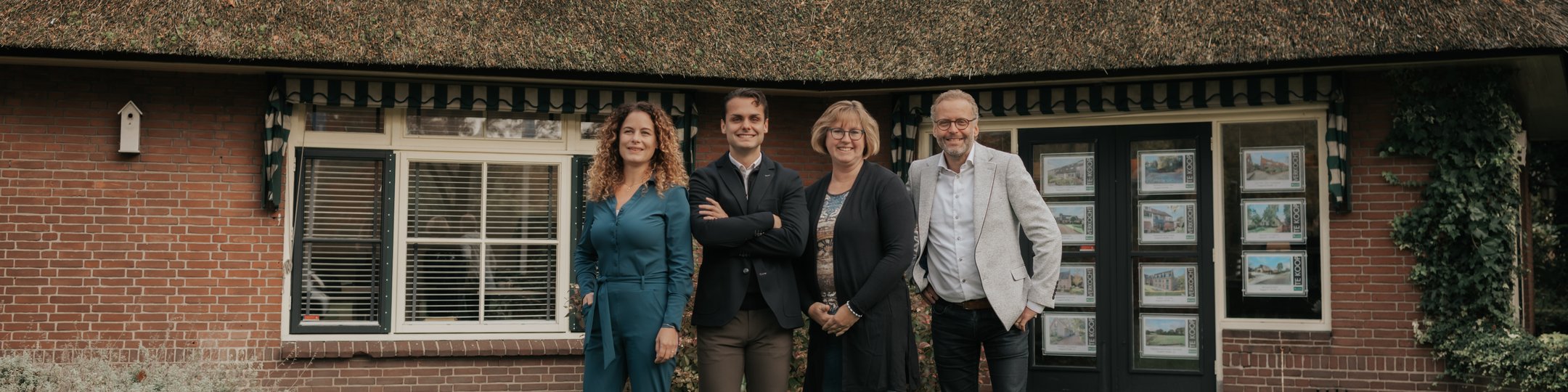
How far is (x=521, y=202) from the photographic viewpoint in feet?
26.6

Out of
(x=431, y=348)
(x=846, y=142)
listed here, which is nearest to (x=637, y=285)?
(x=846, y=142)

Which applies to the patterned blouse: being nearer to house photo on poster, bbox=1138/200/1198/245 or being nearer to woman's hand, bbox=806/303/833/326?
woman's hand, bbox=806/303/833/326

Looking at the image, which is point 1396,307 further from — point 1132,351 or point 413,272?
point 413,272

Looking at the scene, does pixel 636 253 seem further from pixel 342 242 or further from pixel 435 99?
pixel 342 242

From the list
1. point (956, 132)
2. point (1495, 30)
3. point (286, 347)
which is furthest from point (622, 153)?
point (1495, 30)

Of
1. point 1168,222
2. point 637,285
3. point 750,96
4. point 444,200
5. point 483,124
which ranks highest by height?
point 483,124

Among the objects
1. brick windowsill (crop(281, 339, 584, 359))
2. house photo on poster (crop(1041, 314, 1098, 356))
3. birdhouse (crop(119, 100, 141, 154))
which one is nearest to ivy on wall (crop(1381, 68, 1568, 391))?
house photo on poster (crop(1041, 314, 1098, 356))

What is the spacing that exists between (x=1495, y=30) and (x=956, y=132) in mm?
3989

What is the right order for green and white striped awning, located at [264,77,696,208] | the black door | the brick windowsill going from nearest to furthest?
green and white striped awning, located at [264,77,696,208] < the brick windowsill < the black door

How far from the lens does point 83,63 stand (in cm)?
736

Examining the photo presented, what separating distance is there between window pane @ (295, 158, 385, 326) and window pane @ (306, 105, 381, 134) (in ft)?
0.64

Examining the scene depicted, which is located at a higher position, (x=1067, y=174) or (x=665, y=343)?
(x=1067, y=174)

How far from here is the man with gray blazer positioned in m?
4.36

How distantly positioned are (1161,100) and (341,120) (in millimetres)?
5103
